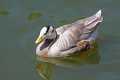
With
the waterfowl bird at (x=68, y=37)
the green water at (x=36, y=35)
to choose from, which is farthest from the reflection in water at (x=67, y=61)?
the waterfowl bird at (x=68, y=37)

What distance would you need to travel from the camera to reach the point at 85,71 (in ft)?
34.4

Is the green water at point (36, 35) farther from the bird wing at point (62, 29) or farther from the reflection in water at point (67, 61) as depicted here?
the bird wing at point (62, 29)

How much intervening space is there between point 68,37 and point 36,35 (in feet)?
2.39

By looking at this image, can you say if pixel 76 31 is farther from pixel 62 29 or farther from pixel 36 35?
Answer: pixel 36 35

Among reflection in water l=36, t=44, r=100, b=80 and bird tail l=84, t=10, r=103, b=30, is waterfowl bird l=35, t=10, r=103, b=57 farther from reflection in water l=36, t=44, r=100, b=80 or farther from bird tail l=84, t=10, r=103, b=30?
reflection in water l=36, t=44, r=100, b=80

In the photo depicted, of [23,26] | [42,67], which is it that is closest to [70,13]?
[23,26]

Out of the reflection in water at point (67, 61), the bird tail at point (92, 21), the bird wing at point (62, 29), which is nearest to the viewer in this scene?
the reflection in water at point (67, 61)

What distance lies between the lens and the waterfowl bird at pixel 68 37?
11.2m

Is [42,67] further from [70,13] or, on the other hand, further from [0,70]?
[70,13]

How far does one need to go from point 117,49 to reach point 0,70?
7.73ft

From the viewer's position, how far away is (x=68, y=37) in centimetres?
1123

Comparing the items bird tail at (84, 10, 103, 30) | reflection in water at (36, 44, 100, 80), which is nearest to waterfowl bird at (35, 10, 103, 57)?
bird tail at (84, 10, 103, 30)

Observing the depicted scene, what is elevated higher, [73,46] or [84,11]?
[84,11]

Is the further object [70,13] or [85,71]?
[70,13]
